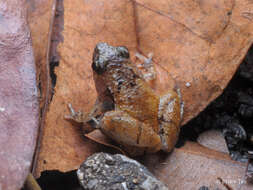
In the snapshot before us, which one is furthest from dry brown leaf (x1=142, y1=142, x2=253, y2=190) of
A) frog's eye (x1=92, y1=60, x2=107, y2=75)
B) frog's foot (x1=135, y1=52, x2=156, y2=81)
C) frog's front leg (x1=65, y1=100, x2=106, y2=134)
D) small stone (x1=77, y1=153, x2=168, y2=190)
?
frog's eye (x1=92, y1=60, x2=107, y2=75)

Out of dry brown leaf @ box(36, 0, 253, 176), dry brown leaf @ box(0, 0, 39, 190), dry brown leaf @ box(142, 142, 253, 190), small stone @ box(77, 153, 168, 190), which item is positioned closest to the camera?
dry brown leaf @ box(0, 0, 39, 190)

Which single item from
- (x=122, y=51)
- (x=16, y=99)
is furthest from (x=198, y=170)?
(x=16, y=99)

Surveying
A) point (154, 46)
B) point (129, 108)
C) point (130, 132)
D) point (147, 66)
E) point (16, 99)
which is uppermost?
point (154, 46)

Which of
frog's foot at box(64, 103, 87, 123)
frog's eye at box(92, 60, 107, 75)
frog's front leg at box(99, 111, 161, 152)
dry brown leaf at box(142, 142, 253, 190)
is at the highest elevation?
frog's eye at box(92, 60, 107, 75)

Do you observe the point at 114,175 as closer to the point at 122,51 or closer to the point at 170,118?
the point at 170,118

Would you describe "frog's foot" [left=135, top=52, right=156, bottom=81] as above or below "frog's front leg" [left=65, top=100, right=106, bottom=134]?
above

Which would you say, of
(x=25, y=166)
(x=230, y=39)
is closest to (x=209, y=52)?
(x=230, y=39)

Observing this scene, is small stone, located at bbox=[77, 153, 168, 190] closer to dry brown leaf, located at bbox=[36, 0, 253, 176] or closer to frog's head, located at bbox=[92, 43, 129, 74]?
dry brown leaf, located at bbox=[36, 0, 253, 176]
